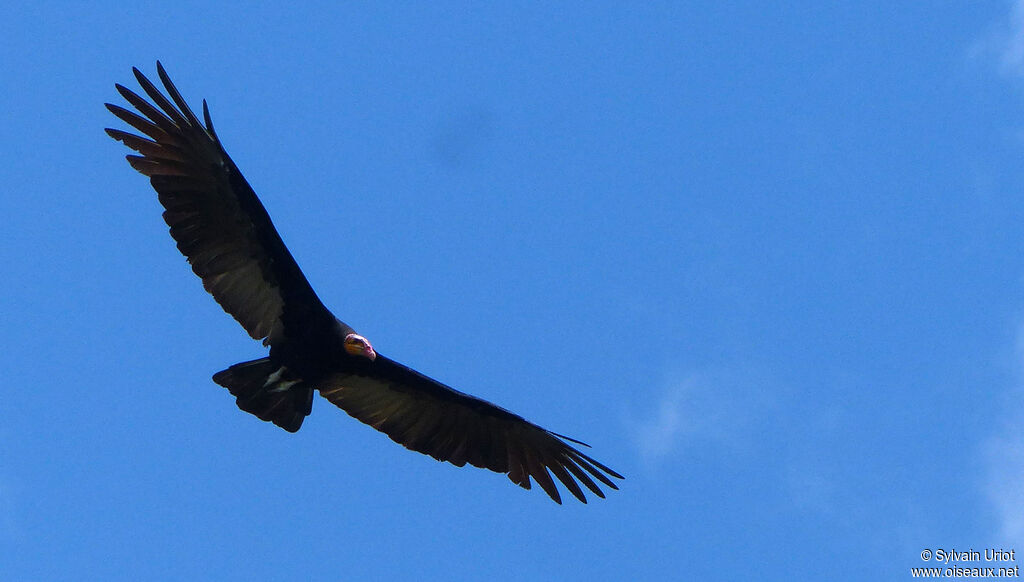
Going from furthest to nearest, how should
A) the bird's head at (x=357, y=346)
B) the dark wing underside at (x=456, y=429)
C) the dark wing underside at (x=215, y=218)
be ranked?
1. the dark wing underside at (x=456, y=429)
2. the bird's head at (x=357, y=346)
3. the dark wing underside at (x=215, y=218)

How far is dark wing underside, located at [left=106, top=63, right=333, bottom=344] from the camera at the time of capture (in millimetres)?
15977

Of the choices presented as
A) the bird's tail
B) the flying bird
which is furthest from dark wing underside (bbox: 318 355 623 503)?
the bird's tail

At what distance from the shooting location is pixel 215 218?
16.3 metres

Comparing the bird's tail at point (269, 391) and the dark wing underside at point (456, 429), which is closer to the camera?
the bird's tail at point (269, 391)

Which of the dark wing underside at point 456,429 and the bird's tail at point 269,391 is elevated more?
the dark wing underside at point 456,429

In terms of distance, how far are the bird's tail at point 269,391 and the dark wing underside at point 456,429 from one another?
865mm

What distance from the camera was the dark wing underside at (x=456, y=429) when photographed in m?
17.8

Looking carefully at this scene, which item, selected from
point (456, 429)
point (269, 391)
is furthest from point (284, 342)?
point (456, 429)

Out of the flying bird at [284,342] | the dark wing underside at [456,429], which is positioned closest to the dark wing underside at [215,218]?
the flying bird at [284,342]

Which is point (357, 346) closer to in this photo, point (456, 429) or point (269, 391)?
point (269, 391)

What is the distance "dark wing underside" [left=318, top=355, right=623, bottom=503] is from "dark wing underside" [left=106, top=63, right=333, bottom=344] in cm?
140

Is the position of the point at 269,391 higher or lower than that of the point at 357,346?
lower

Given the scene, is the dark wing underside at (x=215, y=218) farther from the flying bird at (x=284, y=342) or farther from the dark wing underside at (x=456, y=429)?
the dark wing underside at (x=456, y=429)

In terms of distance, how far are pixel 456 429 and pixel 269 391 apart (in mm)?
2616
